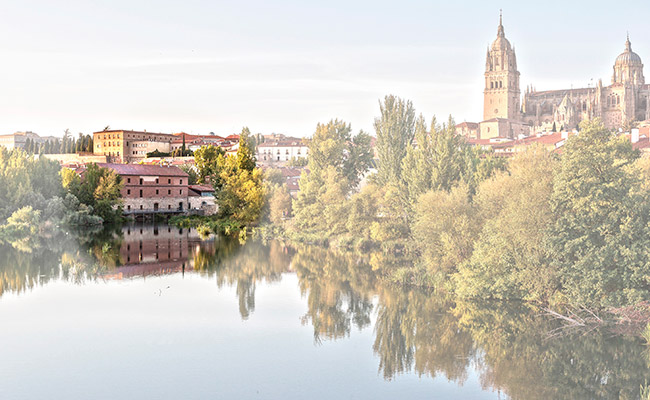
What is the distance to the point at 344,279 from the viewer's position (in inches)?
663

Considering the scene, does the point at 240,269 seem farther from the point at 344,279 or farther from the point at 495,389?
the point at 495,389

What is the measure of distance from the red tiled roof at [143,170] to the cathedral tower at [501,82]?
186 feet

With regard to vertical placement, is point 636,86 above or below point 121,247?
above

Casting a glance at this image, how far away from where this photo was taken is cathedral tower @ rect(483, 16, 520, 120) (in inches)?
3381

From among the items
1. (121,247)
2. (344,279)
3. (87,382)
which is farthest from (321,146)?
(87,382)

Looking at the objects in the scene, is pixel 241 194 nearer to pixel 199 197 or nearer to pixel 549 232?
pixel 199 197

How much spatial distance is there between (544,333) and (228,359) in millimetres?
5619

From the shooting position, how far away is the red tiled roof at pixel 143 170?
123ft

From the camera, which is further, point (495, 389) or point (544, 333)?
point (544, 333)

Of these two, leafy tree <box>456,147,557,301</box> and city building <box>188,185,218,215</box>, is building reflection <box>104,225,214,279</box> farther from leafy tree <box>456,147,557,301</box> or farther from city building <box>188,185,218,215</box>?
leafy tree <box>456,147,557,301</box>

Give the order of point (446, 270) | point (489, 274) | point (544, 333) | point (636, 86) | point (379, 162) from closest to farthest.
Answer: point (544, 333) < point (489, 274) < point (446, 270) < point (379, 162) < point (636, 86)

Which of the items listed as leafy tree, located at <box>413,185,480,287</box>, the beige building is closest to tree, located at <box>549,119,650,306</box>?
leafy tree, located at <box>413,185,480,287</box>

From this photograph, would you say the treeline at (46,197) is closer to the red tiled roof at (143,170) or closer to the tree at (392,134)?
the red tiled roof at (143,170)

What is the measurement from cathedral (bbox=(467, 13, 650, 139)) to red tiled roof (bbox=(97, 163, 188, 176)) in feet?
163
